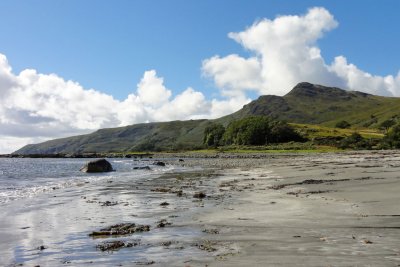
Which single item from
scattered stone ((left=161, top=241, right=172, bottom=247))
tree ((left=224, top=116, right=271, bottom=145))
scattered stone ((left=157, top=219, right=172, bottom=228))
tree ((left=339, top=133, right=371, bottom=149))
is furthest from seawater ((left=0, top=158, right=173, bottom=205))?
tree ((left=224, top=116, right=271, bottom=145))

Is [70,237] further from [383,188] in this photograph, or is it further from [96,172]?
[96,172]

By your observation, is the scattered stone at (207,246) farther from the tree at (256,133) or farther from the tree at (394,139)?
the tree at (256,133)

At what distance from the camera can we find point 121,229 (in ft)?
50.3

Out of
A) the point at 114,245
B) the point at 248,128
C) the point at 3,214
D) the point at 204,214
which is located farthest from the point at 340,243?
the point at 248,128

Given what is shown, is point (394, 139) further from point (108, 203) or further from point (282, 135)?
point (108, 203)

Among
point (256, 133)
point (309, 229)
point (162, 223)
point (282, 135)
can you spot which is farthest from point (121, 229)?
point (282, 135)

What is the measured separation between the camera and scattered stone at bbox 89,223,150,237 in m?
14.7

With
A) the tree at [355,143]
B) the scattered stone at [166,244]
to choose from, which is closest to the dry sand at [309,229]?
the scattered stone at [166,244]

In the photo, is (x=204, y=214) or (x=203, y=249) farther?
(x=204, y=214)

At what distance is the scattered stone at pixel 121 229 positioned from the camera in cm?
1473

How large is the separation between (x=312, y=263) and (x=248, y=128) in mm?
181654

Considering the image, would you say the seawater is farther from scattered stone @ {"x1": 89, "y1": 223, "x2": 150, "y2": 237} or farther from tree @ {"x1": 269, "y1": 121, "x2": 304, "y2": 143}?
tree @ {"x1": 269, "y1": 121, "x2": 304, "y2": 143}

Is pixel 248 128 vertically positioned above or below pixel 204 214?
above

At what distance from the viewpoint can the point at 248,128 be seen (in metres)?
190
